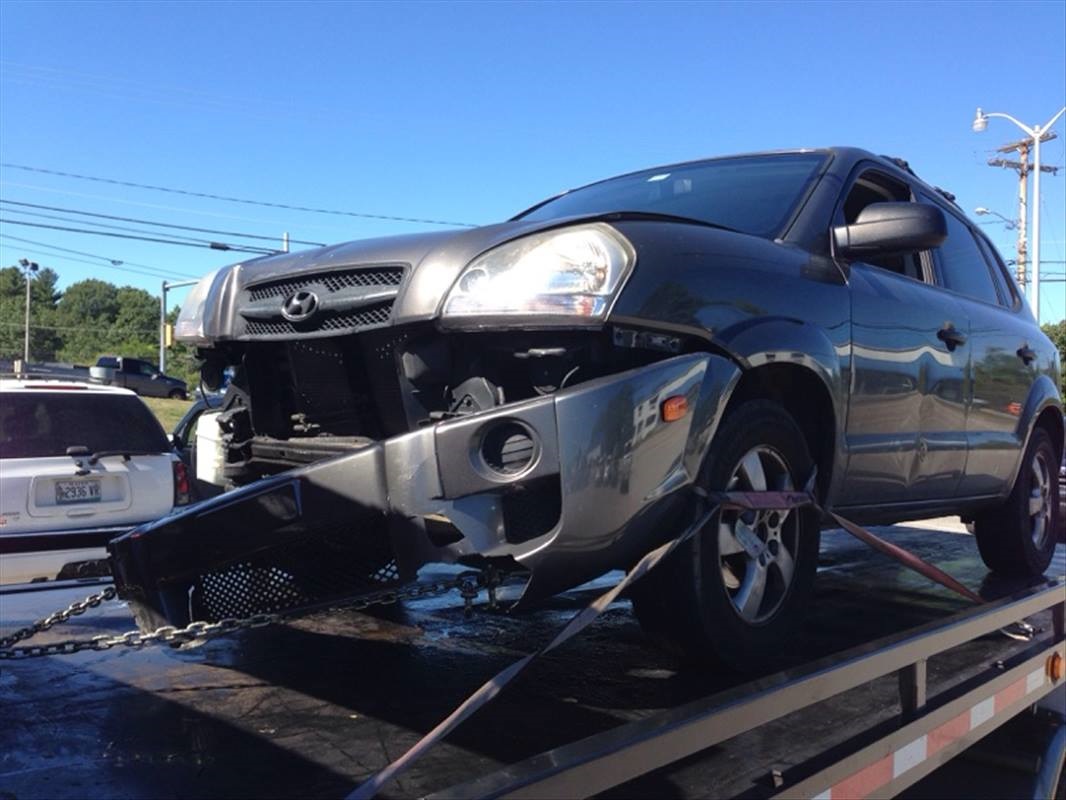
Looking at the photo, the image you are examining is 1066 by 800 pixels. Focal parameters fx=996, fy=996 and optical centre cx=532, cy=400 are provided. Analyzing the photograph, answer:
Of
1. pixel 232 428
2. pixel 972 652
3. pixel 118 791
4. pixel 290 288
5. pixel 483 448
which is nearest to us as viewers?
pixel 118 791

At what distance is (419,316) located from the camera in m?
2.60

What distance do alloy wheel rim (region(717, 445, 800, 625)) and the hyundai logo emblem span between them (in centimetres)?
130

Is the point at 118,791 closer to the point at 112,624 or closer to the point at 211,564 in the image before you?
the point at 211,564

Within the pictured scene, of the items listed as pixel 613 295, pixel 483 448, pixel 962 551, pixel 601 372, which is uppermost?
pixel 613 295

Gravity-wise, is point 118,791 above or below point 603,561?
below

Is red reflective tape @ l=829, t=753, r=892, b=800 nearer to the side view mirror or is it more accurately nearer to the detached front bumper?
the detached front bumper

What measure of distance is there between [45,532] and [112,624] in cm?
253

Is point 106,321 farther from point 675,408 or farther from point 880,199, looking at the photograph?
point 675,408

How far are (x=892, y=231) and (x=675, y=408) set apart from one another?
4.42ft

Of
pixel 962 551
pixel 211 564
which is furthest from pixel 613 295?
pixel 962 551

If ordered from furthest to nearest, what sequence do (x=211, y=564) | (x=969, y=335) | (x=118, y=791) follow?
(x=969, y=335) < (x=211, y=564) < (x=118, y=791)

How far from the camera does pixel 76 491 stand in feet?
20.5

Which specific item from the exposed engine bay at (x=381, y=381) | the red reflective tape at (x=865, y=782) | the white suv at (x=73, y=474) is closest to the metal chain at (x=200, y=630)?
the exposed engine bay at (x=381, y=381)

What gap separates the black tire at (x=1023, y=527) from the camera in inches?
200
